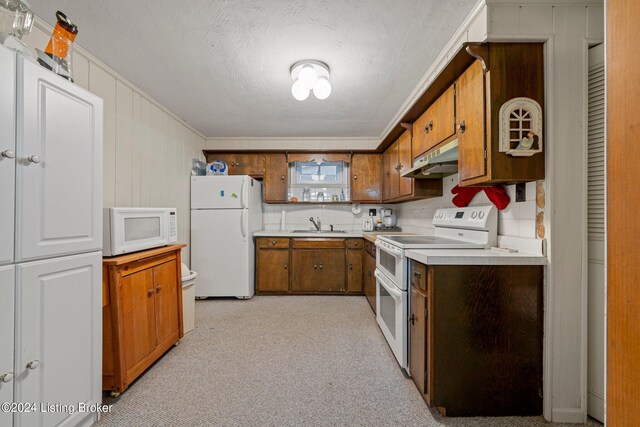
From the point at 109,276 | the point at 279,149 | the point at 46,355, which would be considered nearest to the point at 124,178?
the point at 109,276

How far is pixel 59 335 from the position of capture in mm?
1200

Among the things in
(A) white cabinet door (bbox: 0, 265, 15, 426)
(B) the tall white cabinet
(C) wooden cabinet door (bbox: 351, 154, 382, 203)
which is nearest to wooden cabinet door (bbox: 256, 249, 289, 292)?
(C) wooden cabinet door (bbox: 351, 154, 382, 203)

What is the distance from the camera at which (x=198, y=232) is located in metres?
3.43

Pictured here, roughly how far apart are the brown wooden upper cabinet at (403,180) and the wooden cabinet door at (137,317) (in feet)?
8.21

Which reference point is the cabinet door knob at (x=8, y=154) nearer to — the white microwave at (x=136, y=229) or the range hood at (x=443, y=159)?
the white microwave at (x=136, y=229)

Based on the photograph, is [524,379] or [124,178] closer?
[524,379]

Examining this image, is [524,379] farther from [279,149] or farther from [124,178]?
[279,149]

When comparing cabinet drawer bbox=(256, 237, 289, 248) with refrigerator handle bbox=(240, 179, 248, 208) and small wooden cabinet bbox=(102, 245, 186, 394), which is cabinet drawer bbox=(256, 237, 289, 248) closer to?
refrigerator handle bbox=(240, 179, 248, 208)

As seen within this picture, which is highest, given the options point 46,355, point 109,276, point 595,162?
point 595,162

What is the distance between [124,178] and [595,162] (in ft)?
10.8

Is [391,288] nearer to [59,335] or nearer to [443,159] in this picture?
[443,159]

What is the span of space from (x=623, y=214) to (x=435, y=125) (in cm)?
166

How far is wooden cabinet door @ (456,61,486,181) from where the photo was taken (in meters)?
1.50

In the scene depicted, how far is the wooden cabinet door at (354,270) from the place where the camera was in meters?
3.62
